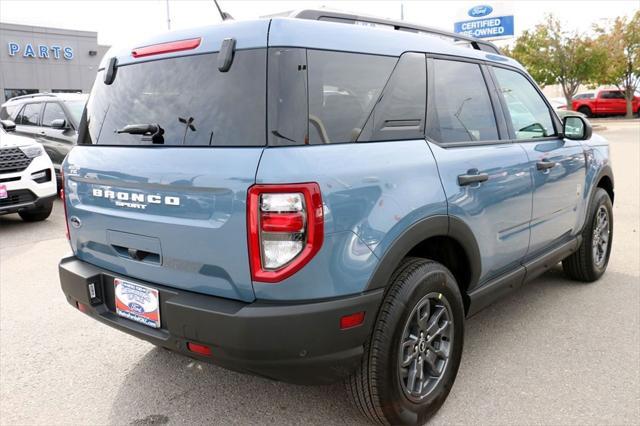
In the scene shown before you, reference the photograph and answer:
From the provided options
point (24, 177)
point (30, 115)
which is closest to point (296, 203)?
point (24, 177)

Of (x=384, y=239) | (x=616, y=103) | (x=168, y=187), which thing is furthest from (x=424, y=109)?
(x=616, y=103)

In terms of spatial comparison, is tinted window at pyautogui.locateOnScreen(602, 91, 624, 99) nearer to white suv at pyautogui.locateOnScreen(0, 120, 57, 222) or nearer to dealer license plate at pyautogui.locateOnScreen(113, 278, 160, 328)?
white suv at pyautogui.locateOnScreen(0, 120, 57, 222)

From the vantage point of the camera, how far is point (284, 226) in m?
2.05

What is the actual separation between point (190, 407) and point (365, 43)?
2.04 meters

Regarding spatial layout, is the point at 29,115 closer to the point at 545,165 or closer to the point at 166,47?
the point at 166,47

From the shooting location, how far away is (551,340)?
3.53m

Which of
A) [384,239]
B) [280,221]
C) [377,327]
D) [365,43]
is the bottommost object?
[377,327]

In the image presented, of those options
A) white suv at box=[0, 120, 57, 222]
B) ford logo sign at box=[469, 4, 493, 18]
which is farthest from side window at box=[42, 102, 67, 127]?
ford logo sign at box=[469, 4, 493, 18]

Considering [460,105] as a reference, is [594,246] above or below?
below

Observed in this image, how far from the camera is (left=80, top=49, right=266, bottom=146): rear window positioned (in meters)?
2.18

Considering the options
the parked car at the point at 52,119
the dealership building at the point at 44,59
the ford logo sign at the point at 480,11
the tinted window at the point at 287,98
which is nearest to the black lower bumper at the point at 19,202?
the parked car at the point at 52,119

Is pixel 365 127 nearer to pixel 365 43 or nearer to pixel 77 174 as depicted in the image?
pixel 365 43

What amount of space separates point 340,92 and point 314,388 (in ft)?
5.38

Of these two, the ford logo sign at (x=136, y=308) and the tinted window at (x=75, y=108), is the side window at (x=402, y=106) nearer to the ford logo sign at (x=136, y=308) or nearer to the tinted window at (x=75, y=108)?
the ford logo sign at (x=136, y=308)
